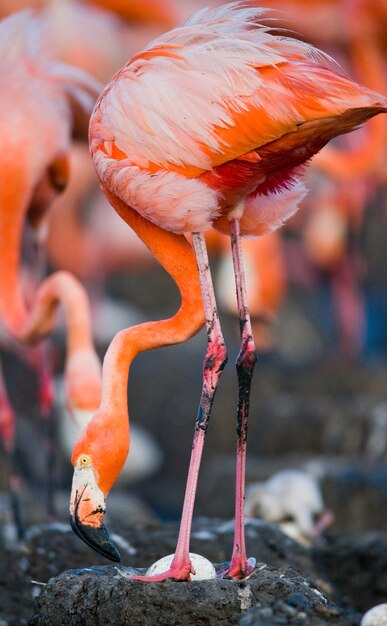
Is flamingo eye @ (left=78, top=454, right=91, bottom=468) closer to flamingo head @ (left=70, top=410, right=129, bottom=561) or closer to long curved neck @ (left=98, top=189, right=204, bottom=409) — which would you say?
flamingo head @ (left=70, top=410, right=129, bottom=561)

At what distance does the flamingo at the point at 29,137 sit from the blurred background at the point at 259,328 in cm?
50

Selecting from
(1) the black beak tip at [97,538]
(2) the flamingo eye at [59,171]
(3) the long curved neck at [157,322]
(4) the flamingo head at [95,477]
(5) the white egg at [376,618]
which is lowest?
(5) the white egg at [376,618]

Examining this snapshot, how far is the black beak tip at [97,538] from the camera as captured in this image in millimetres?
3949

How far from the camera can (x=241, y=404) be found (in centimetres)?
425

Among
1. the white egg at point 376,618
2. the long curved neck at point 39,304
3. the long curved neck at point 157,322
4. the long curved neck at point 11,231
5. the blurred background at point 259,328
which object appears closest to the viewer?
the white egg at point 376,618

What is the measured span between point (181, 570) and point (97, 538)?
0.29 metres

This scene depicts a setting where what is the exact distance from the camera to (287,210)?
4664 mm

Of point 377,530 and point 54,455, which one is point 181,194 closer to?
point 54,455

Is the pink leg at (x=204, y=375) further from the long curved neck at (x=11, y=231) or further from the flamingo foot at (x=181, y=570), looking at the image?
the long curved neck at (x=11, y=231)

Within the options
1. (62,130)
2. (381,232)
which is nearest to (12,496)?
(62,130)

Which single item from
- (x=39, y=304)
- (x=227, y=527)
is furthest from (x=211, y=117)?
(x=39, y=304)

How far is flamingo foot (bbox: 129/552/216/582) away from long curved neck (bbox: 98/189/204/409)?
21.9 inches

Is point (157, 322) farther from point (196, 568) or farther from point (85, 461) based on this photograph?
point (196, 568)

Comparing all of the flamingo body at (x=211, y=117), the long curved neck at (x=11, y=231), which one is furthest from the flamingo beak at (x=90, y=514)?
the long curved neck at (x=11, y=231)
